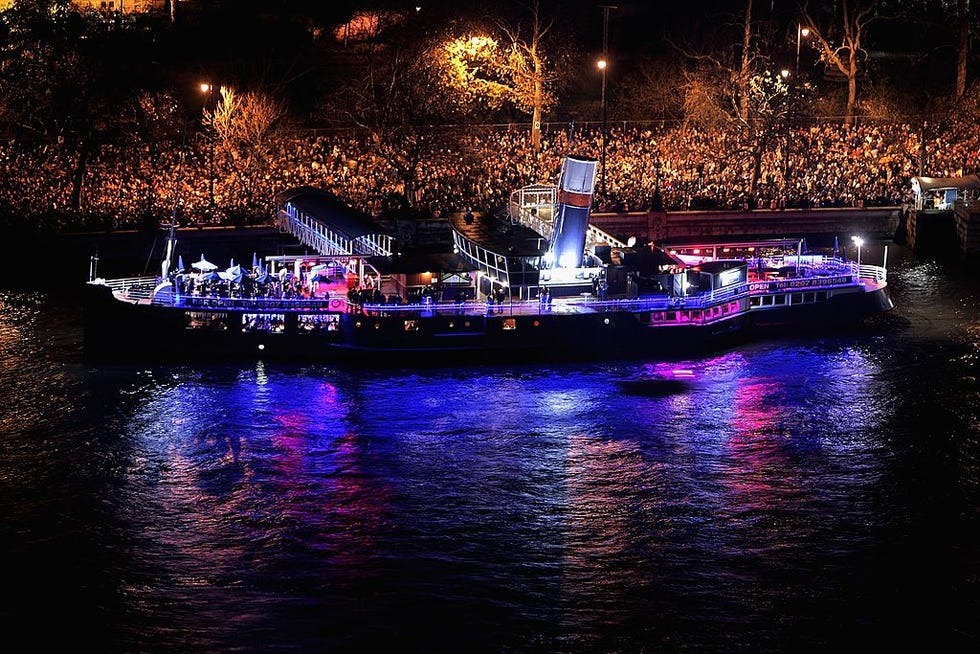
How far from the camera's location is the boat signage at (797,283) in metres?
67.9

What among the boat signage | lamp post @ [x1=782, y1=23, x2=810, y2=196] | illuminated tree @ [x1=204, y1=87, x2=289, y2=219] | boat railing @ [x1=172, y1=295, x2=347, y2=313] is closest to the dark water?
boat railing @ [x1=172, y1=295, x2=347, y2=313]

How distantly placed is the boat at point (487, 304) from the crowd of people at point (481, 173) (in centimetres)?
2385

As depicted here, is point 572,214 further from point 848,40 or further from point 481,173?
point 848,40

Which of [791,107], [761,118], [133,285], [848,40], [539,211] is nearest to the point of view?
[133,285]

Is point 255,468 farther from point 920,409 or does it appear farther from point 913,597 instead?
point 920,409

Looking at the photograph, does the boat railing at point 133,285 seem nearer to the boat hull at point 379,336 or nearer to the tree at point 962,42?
the boat hull at point 379,336

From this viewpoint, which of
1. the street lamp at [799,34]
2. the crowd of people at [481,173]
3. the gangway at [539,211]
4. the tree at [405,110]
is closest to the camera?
the gangway at [539,211]

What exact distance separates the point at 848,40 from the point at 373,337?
55.9 m

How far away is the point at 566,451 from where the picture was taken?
52.1m

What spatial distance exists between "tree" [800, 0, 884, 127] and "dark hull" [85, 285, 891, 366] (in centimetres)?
4723

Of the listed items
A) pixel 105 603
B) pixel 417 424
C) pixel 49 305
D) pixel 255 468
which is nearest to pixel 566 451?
pixel 417 424

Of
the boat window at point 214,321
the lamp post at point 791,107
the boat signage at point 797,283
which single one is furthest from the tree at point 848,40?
the boat window at point 214,321

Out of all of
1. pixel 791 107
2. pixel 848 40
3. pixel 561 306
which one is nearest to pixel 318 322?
pixel 561 306

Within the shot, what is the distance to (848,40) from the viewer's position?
104812 millimetres
